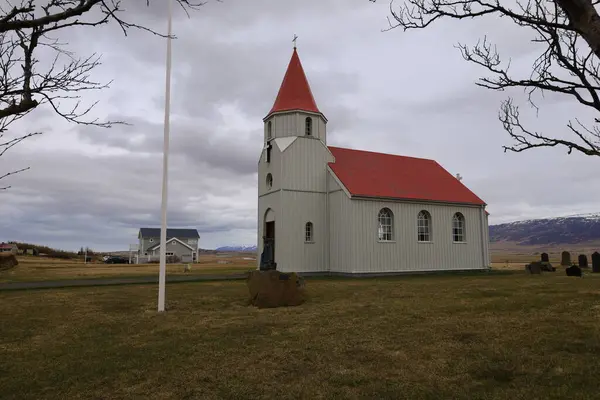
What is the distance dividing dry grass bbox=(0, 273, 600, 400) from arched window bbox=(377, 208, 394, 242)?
13.1 meters

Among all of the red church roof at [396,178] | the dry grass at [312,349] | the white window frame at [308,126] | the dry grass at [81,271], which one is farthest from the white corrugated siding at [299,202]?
the dry grass at [312,349]

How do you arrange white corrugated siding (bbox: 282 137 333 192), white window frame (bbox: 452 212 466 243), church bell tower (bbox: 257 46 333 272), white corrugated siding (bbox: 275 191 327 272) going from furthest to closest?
white window frame (bbox: 452 212 466 243) < white corrugated siding (bbox: 282 137 333 192) < church bell tower (bbox: 257 46 333 272) < white corrugated siding (bbox: 275 191 327 272)

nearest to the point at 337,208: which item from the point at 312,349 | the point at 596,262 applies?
the point at 596,262

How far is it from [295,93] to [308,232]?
9.24 meters

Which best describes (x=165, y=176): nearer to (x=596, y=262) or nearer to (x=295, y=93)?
(x=295, y=93)

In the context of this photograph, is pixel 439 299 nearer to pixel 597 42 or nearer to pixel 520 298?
pixel 520 298

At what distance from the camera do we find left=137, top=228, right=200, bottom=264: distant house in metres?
71.2

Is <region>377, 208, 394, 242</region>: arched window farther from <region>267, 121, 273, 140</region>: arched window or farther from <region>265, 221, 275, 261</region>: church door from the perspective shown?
<region>267, 121, 273, 140</region>: arched window

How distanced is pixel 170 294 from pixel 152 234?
61950mm

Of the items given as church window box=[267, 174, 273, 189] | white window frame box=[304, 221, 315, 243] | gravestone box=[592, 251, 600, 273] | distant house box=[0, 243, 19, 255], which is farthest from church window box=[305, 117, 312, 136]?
distant house box=[0, 243, 19, 255]

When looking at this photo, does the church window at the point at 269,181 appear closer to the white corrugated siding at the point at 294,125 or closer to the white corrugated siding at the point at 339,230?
the white corrugated siding at the point at 294,125

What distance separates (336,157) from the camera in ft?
99.3

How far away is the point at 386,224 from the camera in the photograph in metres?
27.9

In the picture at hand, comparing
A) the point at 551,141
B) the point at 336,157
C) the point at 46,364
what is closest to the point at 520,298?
the point at 551,141
